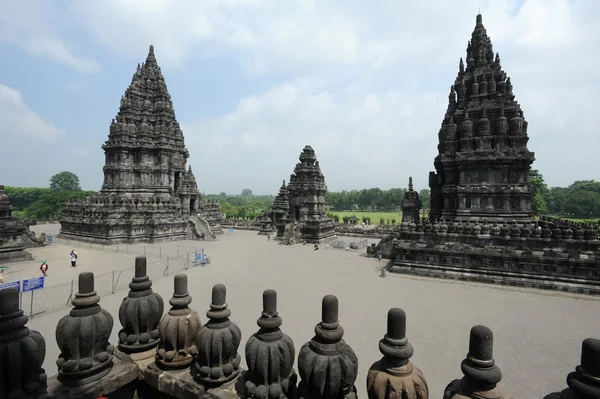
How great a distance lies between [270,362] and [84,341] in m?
1.94

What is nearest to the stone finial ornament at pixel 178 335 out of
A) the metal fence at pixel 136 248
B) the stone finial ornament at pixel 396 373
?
the stone finial ornament at pixel 396 373

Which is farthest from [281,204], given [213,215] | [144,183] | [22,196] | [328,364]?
[22,196]

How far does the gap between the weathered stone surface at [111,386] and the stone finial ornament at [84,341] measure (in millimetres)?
57

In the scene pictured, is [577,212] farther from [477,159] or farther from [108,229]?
[108,229]

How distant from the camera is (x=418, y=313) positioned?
30.1 feet

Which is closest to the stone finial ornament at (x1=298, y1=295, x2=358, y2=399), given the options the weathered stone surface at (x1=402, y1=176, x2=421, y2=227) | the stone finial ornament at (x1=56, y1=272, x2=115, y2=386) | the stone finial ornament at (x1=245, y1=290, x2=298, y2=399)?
the stone finial ornament at (x1=245, y1=290, x2=298, y2=399)

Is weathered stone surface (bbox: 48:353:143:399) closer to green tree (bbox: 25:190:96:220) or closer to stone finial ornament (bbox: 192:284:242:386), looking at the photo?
stone finial ornament (bbox: 192:284:242:386)

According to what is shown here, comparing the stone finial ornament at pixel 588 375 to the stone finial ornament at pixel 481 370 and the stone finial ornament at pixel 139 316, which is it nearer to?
the stone finial ornament at pixel 481 370

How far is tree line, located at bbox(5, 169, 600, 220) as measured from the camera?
50.3 m

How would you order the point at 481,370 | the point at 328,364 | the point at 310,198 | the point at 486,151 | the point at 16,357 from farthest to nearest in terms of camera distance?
the point at 310,198
the point at 486,151
the point at 328,364
the point at 16,357
the point at 481,370

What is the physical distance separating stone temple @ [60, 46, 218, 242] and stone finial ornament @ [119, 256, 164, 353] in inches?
934

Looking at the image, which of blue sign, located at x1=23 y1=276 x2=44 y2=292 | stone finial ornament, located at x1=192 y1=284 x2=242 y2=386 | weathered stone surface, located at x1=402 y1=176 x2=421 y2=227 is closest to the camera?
stone finial ornament, located at x1=192 y1=284 x2=242 y2=386

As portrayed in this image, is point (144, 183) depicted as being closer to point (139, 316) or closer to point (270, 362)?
point (139, 316)

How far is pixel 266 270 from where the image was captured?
50.1ft
